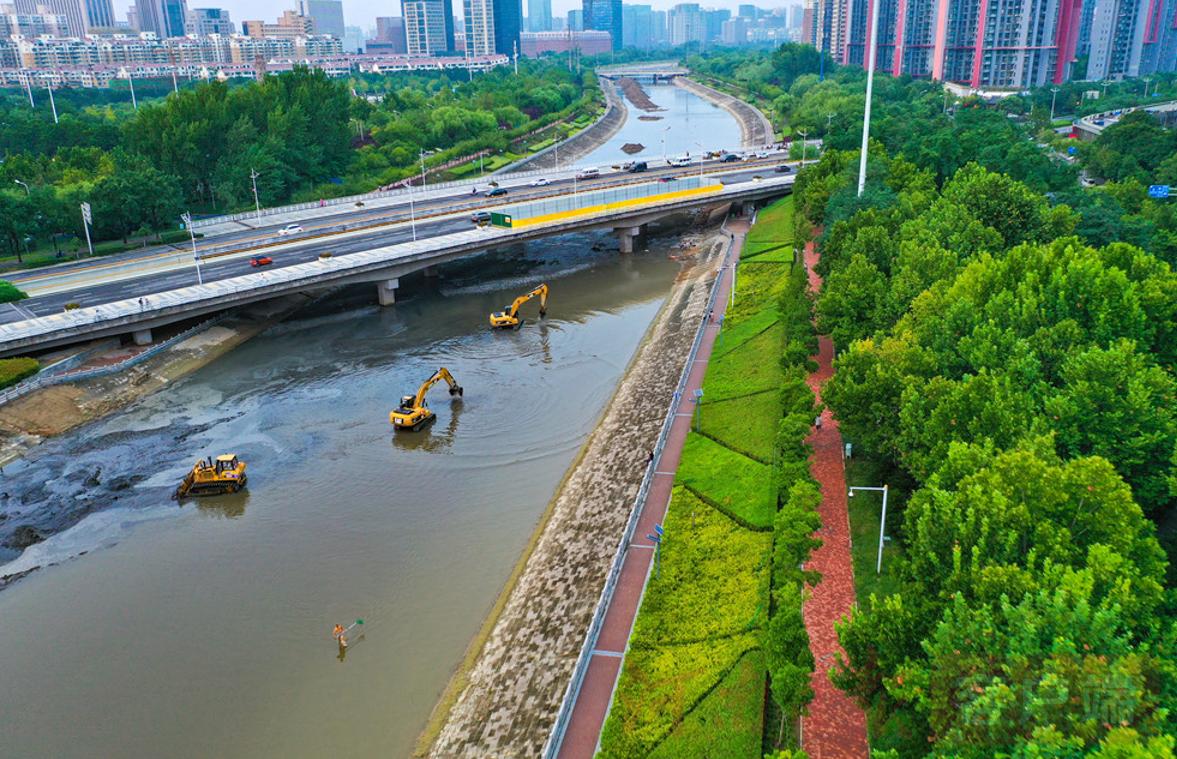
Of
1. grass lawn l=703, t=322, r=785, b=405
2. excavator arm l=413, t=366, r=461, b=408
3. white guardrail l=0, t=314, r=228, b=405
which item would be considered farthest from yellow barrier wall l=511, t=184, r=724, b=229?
white guardrail l=0, t=314, r=228, b=405

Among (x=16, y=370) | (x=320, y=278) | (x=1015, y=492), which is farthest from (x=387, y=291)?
(x=1015, y=492)

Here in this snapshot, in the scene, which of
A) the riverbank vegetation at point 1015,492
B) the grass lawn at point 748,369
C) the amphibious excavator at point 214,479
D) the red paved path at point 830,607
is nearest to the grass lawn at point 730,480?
the red paved path at point 830,607

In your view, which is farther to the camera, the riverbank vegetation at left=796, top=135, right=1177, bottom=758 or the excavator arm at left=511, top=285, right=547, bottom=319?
the excavator arm at left=511, top=285, right=547, bottom=319

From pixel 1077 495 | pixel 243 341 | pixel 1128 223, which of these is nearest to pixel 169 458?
pixel 243 341

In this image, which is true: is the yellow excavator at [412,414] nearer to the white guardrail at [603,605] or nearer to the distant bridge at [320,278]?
the white guardrail at [603,605]

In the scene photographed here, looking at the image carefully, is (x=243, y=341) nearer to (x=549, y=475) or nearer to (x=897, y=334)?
(x=549, y=475)

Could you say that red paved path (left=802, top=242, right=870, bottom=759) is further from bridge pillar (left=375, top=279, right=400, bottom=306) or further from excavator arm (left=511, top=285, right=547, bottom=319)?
bridge pillar (left=375, top=279, right=400, bottom=306)
